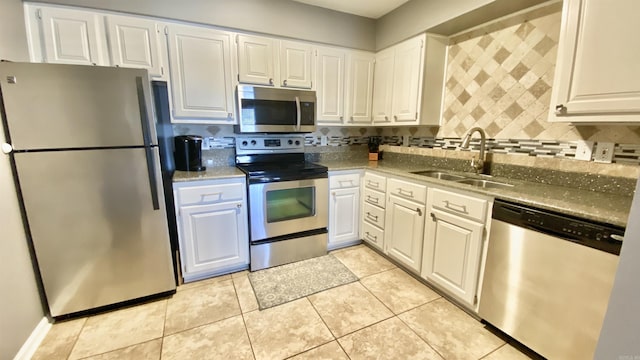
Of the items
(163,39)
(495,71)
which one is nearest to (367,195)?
(495,71)

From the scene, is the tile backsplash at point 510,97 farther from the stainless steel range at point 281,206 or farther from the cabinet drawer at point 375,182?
the cabinet drawer at point 375,182

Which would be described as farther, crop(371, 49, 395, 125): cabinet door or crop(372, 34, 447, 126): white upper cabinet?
crop(371, 49, 395, 125): cabinet door

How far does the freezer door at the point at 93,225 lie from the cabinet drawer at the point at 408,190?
1.90m

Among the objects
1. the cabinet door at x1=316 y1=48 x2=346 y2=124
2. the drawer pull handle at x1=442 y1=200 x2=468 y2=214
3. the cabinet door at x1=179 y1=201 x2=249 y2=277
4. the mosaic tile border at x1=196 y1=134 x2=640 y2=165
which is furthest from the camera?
the cabinet door at x1=316 y1=48 x2=346 y2=124

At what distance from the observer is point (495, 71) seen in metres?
2.12

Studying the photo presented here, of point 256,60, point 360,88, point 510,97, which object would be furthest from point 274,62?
point 510,97

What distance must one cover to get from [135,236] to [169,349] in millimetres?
799

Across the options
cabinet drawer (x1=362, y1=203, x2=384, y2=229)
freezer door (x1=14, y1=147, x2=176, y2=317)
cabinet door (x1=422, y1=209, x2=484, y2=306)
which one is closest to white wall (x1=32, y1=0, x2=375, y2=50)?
freezer door (x1=14, y1=147, x2=176, y2=317)

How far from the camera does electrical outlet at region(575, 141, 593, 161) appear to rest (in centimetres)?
163

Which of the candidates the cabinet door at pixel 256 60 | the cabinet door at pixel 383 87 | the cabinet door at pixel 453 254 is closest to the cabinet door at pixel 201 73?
the cabinet door at pixel 256 60

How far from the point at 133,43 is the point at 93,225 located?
1.46 metres

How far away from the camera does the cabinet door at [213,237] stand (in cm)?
212

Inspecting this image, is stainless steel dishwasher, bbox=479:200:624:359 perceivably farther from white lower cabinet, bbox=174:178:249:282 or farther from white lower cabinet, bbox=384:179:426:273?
white lower cabinet, bbox=174:178:249:282

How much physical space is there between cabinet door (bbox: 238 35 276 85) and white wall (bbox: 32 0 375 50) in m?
0.10
